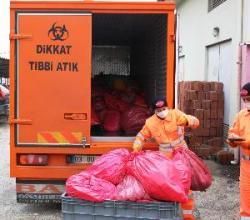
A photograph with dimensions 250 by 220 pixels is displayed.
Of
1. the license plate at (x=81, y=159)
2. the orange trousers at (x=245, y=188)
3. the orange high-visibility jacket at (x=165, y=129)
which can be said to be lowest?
the orange trousers at (x=245, y=188)

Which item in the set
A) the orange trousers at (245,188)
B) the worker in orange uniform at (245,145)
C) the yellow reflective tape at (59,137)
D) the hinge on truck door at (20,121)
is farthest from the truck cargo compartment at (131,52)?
the orange trousers at (245,188)

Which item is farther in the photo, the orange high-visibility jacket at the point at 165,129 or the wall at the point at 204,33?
the wall at the point at 204,33

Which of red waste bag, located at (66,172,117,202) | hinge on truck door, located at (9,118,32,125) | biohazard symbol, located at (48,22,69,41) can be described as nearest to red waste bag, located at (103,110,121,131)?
hinge on truck door, located at (9,118,32,125)

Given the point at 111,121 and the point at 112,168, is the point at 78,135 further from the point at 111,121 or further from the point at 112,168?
the point at 112,168

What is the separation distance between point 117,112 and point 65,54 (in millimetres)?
1719

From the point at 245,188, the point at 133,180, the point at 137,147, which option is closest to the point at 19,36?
the point at 137,147

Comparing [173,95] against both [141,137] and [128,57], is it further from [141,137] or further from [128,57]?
[128,57]

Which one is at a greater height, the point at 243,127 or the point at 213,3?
the point at 213,3

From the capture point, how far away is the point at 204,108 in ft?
36.1

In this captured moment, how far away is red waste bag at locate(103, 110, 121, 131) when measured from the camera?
7254 millimetres

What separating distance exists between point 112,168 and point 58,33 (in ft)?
6.76

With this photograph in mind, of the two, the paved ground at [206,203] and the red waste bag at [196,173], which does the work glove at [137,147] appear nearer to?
the red waste bag at [196,173]

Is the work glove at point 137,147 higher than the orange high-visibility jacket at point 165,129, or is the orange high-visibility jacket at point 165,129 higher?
the orange high-visibility jacket at point 165,129

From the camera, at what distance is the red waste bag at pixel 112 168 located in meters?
4.48
